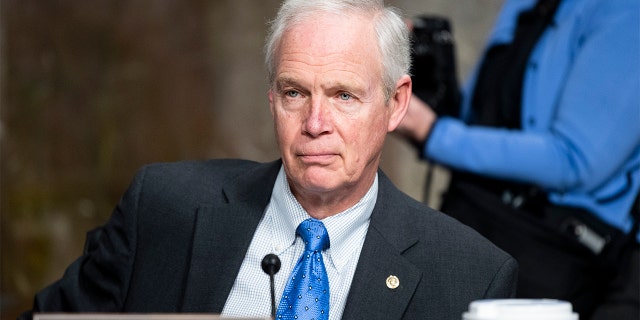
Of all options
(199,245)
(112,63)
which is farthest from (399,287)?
(112,63)

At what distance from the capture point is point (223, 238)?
90.1 inches

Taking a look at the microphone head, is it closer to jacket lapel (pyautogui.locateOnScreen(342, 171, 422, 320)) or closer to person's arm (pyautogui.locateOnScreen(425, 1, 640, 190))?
jacket lapel (pyautogui.locateOnScreen(342, 171, 422, 320))

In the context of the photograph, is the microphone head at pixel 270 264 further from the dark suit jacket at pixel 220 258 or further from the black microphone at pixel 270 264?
the dark suit jacket at pixel 220 258

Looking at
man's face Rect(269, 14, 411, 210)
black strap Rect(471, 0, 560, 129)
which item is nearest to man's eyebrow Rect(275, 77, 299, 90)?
man's face Rect(269, 14, 411, 210)

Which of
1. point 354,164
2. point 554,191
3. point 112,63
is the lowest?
point 112,63

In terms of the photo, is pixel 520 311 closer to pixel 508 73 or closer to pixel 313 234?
pixel 313 234

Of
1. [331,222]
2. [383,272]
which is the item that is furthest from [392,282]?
[331,222]

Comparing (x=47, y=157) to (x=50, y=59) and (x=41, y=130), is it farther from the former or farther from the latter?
(x=50, y=59)

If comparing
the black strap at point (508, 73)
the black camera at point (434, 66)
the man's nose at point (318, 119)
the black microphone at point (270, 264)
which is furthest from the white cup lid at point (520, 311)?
the black camera at point (434, 66)

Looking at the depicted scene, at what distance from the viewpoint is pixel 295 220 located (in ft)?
7.53

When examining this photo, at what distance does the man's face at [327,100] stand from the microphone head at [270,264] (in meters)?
0.19

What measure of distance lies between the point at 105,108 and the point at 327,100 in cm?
316

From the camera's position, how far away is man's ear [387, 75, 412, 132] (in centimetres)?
232

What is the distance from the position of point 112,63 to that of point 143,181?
281 cm
